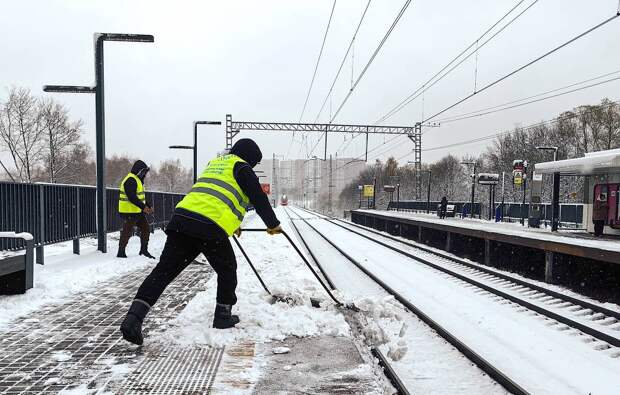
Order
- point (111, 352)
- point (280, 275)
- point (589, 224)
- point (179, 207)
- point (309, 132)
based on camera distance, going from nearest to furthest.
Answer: point (111, 352), point (179, 207), point (280, 275), point (589, 224), point (309, 132)

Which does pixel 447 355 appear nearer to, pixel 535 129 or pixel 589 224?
pixel 589 224

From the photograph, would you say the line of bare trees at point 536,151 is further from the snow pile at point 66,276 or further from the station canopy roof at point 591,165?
the snow pile at point 66,276

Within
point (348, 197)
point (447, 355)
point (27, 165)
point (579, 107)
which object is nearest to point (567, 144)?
point (579, 107)

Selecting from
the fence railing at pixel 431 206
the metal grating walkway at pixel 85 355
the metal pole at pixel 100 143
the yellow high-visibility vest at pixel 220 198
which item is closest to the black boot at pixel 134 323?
the metal grating walkway at pixel 85 355

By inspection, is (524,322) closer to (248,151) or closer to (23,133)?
(248,151)

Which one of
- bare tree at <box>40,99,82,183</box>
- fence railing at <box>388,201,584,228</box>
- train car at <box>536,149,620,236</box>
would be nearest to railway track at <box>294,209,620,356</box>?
train car at <box>536,149,620,236</box>

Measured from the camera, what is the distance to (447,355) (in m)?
4.68

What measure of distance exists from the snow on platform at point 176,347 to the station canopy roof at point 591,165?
384 inches

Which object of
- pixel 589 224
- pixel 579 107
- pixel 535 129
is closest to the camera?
pixel 589 224

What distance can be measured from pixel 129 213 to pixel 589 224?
13941mm

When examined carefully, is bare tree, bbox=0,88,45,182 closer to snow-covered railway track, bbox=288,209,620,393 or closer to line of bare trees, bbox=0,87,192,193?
line of bare trees, bbox=0,87,192,193

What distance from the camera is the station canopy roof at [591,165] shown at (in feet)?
39.8

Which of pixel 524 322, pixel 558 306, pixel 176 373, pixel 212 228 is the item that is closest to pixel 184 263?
pixel 212 228

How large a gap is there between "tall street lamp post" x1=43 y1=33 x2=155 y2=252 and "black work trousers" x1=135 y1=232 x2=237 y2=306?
23.2ft
